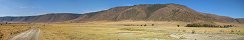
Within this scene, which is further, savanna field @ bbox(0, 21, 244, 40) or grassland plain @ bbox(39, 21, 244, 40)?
savanna field @ bbox(0, 21, 244, 40)

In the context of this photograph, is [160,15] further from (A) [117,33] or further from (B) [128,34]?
(B) [128,34]

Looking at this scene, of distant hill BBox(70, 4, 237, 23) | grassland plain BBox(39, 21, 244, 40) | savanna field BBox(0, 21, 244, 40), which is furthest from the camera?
distant hill BBox(70, 4, 237, 23)

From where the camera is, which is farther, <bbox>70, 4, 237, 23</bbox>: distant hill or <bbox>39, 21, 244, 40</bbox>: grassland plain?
<bbox>70, 4, 237, 23</bbox>: distant hill

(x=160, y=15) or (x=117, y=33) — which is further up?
(x=160, y=15)

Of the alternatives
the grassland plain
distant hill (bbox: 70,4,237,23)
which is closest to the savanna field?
the grassland plain

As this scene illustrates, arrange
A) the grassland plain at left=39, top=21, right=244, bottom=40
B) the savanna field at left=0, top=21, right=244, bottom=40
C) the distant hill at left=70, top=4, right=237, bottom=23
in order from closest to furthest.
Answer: the grassland plain at left=39, top=21, right=244, bottom=40 < the savanna field at left=0, top=21, right=244, bottom=40 < the distant hill at left=70, top=4, right=237, bottom=23

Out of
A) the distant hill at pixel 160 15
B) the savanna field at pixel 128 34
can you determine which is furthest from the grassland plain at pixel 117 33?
the distant hill at pixel 160 15

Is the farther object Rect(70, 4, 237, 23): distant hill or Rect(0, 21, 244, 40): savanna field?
Rect(70, 4, 237, 23): distant hill

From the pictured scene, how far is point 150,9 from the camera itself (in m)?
182

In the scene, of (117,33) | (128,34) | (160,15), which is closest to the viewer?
(128,34)

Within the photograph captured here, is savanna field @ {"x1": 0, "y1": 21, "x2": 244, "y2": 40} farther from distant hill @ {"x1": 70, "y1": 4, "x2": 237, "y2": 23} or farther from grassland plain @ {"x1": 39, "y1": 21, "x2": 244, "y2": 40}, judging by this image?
distant hill @ {"x1": 70, "y1": 4, "x2": 237, "y2": 23}

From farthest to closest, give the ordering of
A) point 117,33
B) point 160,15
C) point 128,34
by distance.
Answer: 1. point 160,15
2. point 117,33
3. point 128,34

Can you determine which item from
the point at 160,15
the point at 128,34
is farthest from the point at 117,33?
the point at 160,15

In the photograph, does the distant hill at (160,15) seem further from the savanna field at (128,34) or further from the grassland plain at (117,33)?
the savanna field at (128,34)
